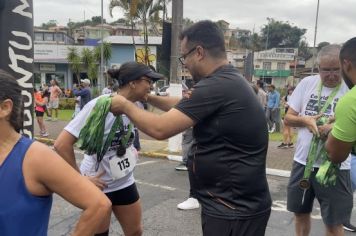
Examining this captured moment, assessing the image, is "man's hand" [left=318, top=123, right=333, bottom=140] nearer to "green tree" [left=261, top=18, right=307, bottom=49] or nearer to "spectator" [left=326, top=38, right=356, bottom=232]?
"spectator" [left=326, top=38, right=356, bottom=232]

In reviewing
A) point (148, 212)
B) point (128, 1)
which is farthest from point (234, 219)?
point (128, 1)

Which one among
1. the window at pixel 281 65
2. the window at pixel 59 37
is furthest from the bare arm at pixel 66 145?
the window at pixel 281 65

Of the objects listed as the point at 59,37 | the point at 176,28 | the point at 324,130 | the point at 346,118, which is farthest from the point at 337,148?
the point at 59,37

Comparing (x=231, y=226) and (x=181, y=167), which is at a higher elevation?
(x=231, y=226)

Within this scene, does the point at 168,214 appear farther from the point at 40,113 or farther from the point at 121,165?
the point at 40,113

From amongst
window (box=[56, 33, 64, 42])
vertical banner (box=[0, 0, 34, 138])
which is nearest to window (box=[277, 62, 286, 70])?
window (box=[56, 33, 64, 42])

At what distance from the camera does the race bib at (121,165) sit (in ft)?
10.5

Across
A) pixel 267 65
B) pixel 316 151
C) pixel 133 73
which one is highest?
pixel 133 73

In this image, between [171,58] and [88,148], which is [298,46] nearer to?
[171,58]

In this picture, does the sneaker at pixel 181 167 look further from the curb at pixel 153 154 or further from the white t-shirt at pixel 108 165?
the white t-shirt at pixel 108 165

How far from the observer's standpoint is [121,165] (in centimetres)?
326

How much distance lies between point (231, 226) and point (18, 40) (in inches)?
74.4

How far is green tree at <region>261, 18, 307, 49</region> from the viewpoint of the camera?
97.4 metres

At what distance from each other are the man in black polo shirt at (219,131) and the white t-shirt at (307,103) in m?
1.23
